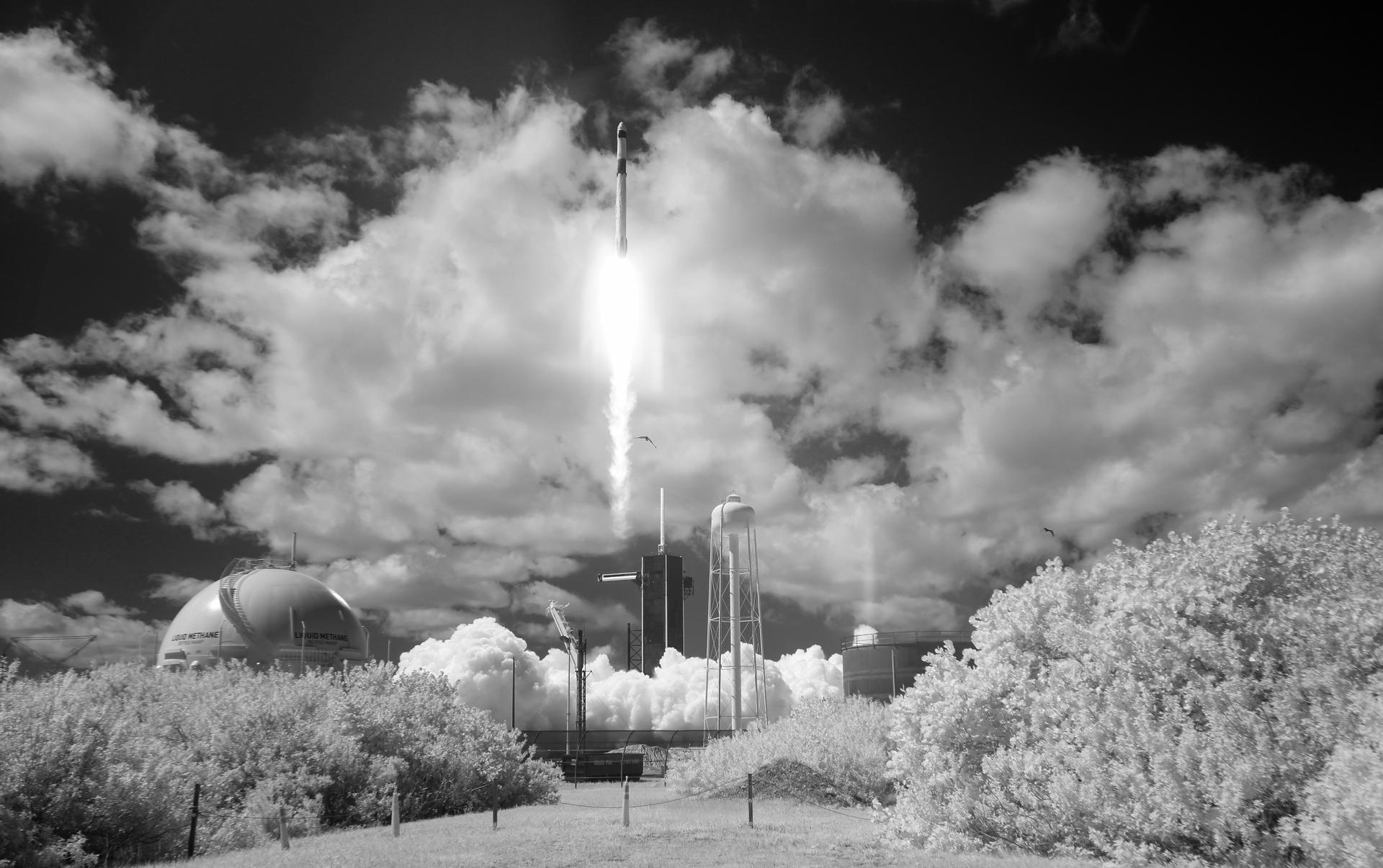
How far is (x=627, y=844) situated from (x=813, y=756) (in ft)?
43.7

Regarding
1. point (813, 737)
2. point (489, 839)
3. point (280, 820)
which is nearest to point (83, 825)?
point (280, 820)

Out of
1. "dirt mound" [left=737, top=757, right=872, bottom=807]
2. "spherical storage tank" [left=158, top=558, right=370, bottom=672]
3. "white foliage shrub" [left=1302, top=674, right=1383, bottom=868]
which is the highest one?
"spherical storage tank" [left=158, top=558, right=370, bottom=672]

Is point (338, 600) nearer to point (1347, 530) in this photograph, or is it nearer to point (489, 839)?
point (489, 839)

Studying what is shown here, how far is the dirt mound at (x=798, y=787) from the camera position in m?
29.9

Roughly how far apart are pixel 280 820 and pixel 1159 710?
1738cm

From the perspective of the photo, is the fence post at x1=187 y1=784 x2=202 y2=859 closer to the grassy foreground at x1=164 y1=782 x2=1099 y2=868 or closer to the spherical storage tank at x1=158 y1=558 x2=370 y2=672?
the grassy foreground at x1=164 y1=782 x2=1099 y2=868

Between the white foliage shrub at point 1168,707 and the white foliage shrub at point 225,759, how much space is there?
16142mm

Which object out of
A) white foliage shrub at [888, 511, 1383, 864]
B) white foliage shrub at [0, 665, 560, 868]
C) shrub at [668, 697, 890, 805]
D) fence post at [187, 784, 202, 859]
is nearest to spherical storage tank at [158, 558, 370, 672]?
white foliage shrub at [0, 665, 560, 868]

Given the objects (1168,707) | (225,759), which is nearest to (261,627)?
(225,759)

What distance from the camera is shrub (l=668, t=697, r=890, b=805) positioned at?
3017 centimetres

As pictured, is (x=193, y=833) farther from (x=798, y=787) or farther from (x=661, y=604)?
(x=661, y=604)

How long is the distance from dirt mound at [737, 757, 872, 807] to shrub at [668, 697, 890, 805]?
24 mm

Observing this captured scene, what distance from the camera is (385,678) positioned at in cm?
3369

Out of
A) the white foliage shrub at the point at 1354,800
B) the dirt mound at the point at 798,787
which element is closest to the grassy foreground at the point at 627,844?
the dirt mound at the point at 798,787
